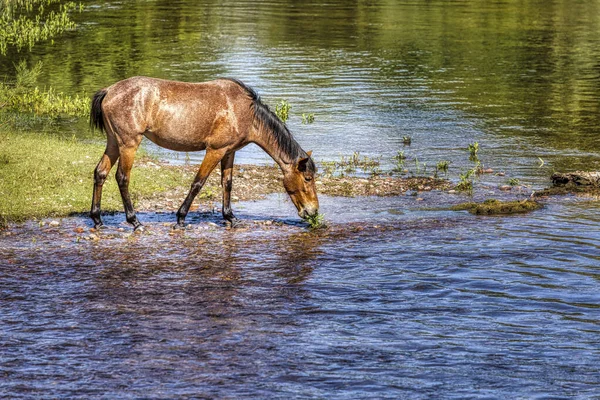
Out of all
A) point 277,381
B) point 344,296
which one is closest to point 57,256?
point 344,296

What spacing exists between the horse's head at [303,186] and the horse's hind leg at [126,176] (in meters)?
2.48

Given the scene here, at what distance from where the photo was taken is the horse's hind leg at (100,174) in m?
14.9

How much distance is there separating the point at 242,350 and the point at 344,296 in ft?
7.58

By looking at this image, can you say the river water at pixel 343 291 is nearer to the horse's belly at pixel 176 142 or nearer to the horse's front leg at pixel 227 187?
the horse's front leg at pixel 227 187

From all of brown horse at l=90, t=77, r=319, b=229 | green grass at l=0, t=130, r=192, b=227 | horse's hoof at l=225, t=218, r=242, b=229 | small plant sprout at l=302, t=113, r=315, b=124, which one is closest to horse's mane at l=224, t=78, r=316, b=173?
brown horse at l=90, t=77, r=319, b=229

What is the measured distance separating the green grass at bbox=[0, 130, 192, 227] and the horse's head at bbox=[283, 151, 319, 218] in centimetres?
319

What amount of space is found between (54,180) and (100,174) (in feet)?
8.16

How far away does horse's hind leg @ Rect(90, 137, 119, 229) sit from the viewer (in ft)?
49.0

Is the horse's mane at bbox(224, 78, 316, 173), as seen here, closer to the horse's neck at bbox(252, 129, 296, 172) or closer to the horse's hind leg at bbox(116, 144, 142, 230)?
the horse's neck at bbox(252, 129, 296, 172)

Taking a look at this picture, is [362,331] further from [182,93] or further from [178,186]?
[178,186]

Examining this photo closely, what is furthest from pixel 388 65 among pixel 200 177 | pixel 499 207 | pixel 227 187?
pixel 200 177

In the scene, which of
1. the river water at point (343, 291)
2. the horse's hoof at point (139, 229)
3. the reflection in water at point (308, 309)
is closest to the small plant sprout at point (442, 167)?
the river water at point (343, 291)

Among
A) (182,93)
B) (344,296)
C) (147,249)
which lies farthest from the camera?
(182,93)

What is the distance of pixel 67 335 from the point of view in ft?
33.6
